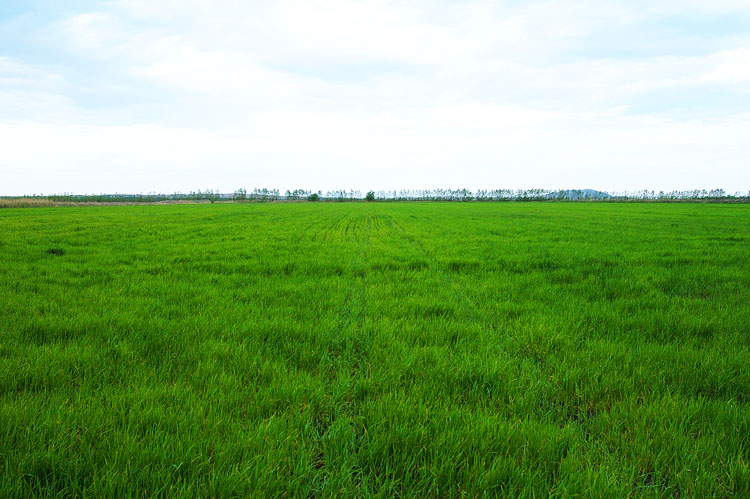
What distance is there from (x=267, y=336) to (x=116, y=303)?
102 inches

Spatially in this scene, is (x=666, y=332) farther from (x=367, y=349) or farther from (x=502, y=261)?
(x=502, y=261)

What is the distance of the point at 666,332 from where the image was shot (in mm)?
3869

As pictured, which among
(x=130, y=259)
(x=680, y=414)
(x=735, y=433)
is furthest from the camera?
(x=130, y=259)

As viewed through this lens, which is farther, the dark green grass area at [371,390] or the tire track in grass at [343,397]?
the tire track in grass at [343,397]

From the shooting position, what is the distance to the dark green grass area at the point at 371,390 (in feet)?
5.98

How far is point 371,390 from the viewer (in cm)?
270

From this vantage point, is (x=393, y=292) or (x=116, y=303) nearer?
(x=116, y=303)

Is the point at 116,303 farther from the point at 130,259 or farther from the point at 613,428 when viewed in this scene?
the point at 613,428

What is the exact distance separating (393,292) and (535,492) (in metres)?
3.92

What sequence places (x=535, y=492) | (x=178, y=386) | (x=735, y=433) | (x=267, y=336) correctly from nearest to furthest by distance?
(x=535, y=492), (x=735, y=433), (x=178, y=386), (x=267, y=336)

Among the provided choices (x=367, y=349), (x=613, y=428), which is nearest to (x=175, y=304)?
(x=367, y=349)

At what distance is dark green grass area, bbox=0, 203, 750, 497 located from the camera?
1824 mm

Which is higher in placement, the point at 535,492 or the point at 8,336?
the point at 8,336

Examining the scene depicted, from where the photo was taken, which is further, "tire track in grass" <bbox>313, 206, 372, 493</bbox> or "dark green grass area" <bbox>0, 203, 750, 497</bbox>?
"tire track in grass" <bbox>313, 206, 372, 493</bbox>
